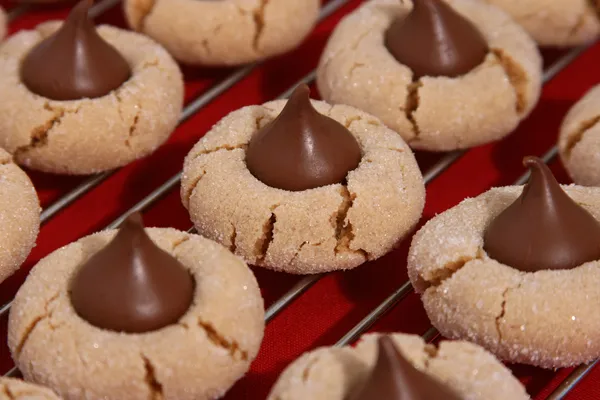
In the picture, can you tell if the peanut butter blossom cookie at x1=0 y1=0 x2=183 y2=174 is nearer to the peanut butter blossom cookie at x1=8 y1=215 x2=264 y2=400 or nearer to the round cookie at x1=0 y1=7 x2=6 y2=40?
the round cookie at x1=0 y1=7 x2=6 y2=40

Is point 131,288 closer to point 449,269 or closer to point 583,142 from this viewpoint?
point 449,269

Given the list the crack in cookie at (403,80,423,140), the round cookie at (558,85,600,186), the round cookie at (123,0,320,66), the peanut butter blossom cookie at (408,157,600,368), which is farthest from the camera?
Result: the round cookie at (123,0,320,66)

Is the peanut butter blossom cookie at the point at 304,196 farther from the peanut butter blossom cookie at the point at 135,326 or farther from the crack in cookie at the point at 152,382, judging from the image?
the crack in cookie at the point at 152,382

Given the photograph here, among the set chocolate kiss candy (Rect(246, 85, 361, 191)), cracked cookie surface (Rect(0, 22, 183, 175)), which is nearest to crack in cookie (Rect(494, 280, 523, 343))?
chocolate kiss candy (Rect(246, 85, 361, 191))

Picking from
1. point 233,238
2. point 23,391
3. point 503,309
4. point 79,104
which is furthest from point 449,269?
point 79,104

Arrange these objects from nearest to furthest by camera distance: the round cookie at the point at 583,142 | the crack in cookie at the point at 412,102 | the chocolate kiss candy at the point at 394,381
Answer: the chocolate kiss candy at the point at 394,381, the round cookie at the point at 583,142, the crack in cookie at the point at 412,102

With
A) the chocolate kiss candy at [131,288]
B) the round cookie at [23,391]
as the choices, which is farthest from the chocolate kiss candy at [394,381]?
the round cookie at [23,391]

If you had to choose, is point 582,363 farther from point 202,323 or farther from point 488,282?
point 202,323

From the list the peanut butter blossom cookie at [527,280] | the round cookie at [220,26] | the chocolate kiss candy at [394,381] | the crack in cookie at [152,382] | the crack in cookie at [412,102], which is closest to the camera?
the chocolate kiss candy at [394,381]
